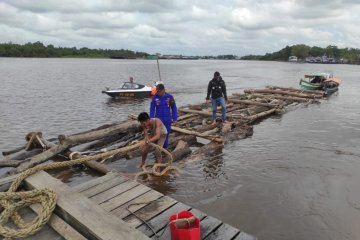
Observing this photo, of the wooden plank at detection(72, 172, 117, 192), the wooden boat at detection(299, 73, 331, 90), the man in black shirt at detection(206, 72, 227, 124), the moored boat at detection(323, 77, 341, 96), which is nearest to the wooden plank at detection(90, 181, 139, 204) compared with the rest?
the wooden plank at detection(72, 172, 117, 192)

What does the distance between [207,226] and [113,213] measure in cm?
151

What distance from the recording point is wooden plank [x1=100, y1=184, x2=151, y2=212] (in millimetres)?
5156

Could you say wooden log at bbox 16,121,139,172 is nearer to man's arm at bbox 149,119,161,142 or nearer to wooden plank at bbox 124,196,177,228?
man's arm at bbox 149,119,161,142

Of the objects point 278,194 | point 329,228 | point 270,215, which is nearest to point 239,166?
point 278,194

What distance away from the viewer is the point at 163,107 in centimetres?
863

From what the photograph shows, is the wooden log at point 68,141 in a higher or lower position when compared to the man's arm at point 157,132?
lower

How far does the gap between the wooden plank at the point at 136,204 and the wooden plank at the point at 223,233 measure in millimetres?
1236

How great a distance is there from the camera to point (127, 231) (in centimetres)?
371

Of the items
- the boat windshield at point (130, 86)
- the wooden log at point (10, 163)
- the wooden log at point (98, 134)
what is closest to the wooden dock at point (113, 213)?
the wooden log at point (98, 134)

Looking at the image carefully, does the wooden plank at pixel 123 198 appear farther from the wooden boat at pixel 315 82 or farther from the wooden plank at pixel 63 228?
the wooden boat at pixel 315 82

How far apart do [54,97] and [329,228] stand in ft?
83.8

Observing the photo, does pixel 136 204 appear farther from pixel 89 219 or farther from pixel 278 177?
pixel 278 177

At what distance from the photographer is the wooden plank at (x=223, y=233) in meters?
4.50

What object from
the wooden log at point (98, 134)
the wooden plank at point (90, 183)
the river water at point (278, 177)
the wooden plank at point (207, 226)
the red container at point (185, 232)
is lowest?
the river water at point (278, 177)
